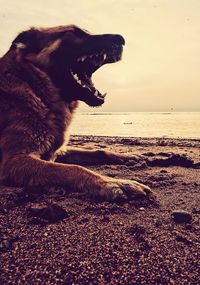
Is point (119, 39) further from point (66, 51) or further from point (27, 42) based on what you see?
point (27, 42)

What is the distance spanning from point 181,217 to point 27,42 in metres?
3.26

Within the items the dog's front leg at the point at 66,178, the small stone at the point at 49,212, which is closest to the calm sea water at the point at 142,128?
the dog's front leg at the point at 66,178

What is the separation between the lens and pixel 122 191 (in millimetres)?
2576

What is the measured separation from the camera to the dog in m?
2.97

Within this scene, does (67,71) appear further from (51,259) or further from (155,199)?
(51,259)

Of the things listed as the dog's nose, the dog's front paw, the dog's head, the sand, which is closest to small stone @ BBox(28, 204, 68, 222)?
the sand

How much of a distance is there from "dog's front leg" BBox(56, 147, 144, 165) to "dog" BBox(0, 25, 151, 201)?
17mm

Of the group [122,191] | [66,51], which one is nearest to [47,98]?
[66,51]

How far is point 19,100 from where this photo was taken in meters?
3.55

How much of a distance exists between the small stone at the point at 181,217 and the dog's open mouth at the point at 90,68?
7.71ft

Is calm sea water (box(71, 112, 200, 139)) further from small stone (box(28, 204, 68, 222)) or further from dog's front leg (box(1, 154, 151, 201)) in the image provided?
small stone (box(28, 204, 68, 222))

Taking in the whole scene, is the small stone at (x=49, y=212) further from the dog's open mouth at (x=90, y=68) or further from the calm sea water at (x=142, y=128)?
the calm sea water at (x=142, y=128)

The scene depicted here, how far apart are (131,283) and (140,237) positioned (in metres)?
0.48

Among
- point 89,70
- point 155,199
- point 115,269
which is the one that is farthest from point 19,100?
point 115,269
